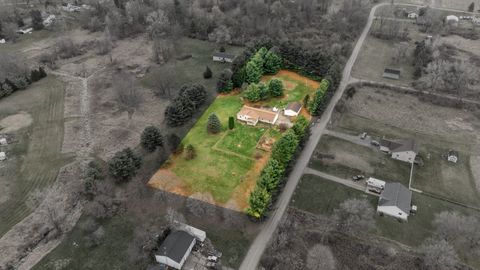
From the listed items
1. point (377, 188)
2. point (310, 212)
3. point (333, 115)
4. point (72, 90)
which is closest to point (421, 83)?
point (333, 115)

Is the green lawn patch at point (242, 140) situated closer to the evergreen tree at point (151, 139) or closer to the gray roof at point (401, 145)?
the evergreen tree at point (151, 139)

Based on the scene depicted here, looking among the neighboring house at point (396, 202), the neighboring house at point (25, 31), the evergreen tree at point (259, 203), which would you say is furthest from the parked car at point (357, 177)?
the neighboring house at point (25, 31)

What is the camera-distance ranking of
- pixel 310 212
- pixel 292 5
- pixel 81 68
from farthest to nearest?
1. pixel 292 5
2. pixel 81 68
3. pixel 310 212

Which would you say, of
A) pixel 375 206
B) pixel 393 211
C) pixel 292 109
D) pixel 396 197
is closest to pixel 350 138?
Result: pixel 292 109

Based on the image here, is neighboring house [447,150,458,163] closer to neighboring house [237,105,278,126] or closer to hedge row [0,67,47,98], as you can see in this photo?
neighboring house [237,105,278,126]

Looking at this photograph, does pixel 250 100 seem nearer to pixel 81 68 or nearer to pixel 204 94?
pixel 204 94
